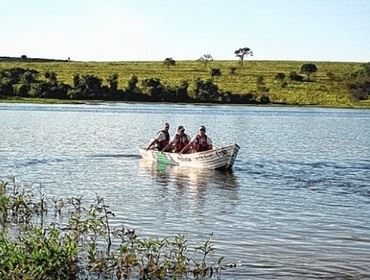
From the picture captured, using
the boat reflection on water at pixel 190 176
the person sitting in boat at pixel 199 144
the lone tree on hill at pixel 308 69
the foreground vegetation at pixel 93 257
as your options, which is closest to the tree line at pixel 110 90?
the lone tree on hill at pixel 308 69

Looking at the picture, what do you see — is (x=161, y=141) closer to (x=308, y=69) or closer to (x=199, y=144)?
(x=199, y=144)

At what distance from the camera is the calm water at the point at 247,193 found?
50.9 ft

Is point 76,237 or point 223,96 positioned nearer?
point 76,237

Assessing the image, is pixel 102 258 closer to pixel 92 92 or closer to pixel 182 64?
pixel 92 92

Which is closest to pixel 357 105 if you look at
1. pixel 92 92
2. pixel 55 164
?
pixel 92 92

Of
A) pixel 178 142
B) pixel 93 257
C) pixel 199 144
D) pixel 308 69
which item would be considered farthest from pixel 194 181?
pixel 308 69

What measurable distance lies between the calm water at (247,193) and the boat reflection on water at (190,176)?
Result: 38mm

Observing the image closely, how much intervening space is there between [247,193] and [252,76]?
120569 mm

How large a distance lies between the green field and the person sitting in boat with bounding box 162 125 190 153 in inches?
3639

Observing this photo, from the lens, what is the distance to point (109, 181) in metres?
27.5

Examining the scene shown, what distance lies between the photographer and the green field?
129 m

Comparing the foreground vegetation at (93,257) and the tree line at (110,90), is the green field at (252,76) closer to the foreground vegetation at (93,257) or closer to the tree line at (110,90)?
the tree line at (110,90)

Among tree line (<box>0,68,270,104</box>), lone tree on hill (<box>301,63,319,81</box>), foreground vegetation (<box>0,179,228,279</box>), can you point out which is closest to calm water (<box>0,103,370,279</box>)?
foreground vegetation (<box>0,179,228,279</box>)

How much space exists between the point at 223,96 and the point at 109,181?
3911 inches
